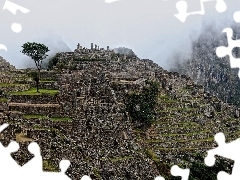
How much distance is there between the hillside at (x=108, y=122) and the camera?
35.1 metres

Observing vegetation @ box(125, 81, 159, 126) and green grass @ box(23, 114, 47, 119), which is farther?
vegetation @ box(125, 81, 159, 126)

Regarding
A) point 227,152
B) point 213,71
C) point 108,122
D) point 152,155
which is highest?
point 213,71

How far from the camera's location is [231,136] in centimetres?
5141

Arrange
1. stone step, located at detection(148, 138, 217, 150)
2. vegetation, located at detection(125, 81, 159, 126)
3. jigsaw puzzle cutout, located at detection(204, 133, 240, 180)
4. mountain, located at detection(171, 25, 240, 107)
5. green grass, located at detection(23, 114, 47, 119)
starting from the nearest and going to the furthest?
jigsaw puzzle cutout, located at detection(204, 133, 240, 180) < green grass, located at detection(23, 114, 47, 119) < stone step, located at detection(148, 138, 217, 150) < vegetation, located at detection(125, 81, 159, 126) < mountain, located at detection(171, 25, 240, 107)

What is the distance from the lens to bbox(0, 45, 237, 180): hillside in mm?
35062

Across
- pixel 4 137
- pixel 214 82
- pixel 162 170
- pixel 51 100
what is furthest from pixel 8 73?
pixel 214 82

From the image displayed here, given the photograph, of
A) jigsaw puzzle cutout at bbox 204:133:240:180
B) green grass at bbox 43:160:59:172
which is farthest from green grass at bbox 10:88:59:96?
jigsaw puzzle cutout at bbox 204:133:240:180

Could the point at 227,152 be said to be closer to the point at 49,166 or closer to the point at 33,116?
the point at 49,166

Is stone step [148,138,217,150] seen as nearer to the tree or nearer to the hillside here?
the hillside

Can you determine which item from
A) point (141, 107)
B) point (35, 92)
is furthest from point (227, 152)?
point (35, 92)

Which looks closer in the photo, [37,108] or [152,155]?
[37,108]

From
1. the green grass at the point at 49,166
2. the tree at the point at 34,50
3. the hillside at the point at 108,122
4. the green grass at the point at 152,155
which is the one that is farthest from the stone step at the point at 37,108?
the green grass at the point at 49,166

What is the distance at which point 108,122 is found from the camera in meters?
42.0

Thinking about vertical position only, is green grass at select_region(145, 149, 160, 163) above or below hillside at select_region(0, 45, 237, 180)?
below
